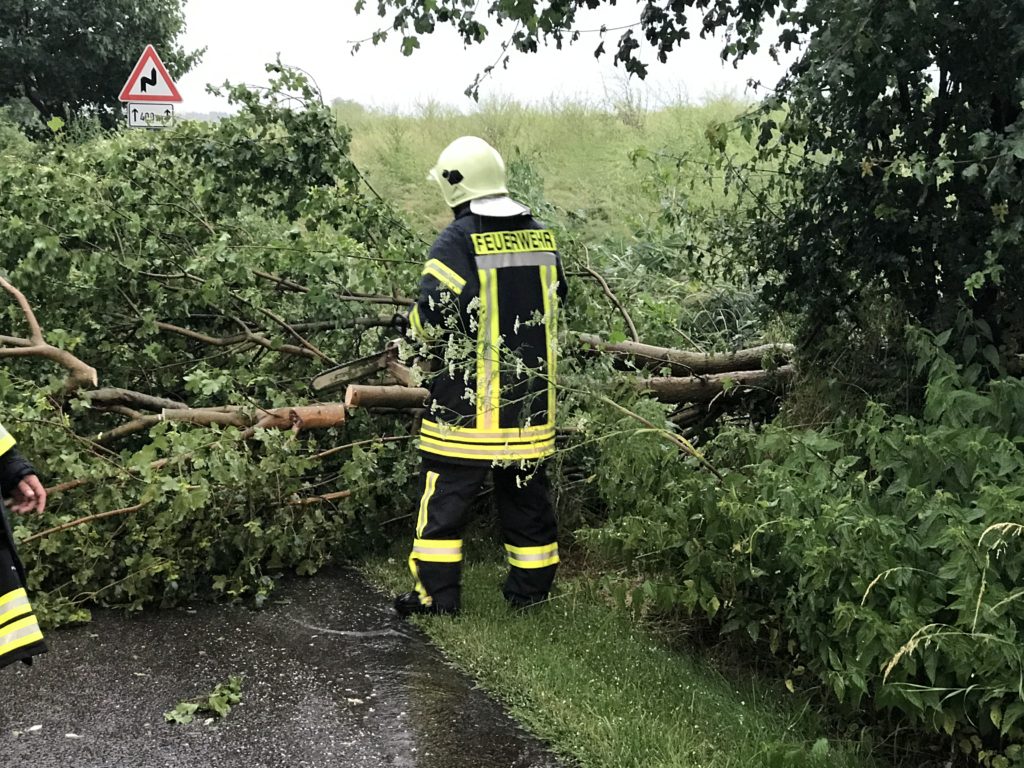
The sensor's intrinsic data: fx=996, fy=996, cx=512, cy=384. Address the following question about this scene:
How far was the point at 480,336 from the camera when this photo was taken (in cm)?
377

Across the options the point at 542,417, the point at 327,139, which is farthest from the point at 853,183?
the point at 327,139

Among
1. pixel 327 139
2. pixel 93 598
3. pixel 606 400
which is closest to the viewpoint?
pixel 606 400

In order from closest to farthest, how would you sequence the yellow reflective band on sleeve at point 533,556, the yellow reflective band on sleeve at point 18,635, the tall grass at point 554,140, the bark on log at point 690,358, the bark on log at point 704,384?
1. the yellow reflective band on sleeve at point 18,635
2. the yellow reflective band on sleeve at point 533,556
3. the bark on log at point 704,384
4. the bark on log at point 690,358
5. the tall grass at point 554,140

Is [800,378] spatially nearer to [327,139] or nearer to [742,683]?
[742,683]

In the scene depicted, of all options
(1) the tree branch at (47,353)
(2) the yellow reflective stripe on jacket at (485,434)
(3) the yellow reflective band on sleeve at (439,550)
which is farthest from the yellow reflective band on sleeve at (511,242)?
(1) the tree branch at (47,353)

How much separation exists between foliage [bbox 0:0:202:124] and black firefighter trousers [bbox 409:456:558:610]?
58.8 ft

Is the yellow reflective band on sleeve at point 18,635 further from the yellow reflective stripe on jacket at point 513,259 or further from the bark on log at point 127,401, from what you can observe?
the bark on log at point 127,401

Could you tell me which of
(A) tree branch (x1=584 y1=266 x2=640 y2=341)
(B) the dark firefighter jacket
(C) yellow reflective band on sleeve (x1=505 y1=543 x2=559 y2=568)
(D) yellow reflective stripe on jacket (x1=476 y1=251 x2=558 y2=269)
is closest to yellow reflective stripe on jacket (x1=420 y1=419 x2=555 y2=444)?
(B) the dark firefighter jacket

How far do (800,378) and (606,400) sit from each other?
1101 mm

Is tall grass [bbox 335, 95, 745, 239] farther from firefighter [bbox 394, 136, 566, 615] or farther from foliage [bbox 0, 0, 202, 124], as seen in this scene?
Answer: firefighter [bbox 394, 136, 566, 615]

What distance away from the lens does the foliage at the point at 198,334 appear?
166 inches

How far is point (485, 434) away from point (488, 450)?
6cm

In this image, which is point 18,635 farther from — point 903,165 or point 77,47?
point 77,47

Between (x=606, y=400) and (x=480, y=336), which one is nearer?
(x=606, y=400)
